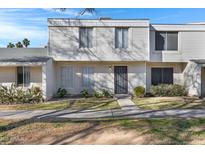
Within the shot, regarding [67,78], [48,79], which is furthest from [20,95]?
[67,78]

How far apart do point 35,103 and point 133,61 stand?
7.68m

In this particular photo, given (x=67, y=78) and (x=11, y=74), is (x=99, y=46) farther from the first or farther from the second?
(x=11, y=74)

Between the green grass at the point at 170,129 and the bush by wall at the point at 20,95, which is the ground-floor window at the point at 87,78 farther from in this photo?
the green grass at the point at 170,129

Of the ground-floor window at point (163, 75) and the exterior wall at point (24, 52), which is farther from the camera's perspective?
the exterior wall at point (24, 52)

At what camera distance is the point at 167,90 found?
18297 millimetres

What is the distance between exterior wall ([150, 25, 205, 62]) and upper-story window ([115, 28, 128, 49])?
2.17 metres

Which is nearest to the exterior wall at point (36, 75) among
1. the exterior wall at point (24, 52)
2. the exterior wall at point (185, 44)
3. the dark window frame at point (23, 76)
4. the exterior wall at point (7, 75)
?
the dark window frame at point (23, 76)

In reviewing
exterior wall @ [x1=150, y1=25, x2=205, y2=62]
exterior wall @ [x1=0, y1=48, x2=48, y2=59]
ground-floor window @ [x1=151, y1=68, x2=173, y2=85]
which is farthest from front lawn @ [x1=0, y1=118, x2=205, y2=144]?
exterior wall @ [x1=0, y1=48, x2=48, y2=59]

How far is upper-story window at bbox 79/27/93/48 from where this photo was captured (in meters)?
18.3

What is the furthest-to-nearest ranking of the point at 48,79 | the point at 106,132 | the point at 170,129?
the point at 48,79 → the point at 170,129 → the point at 106,132

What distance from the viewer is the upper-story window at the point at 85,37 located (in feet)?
60.1

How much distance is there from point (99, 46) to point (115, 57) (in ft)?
4.62

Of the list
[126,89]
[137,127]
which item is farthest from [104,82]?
[137,127]
